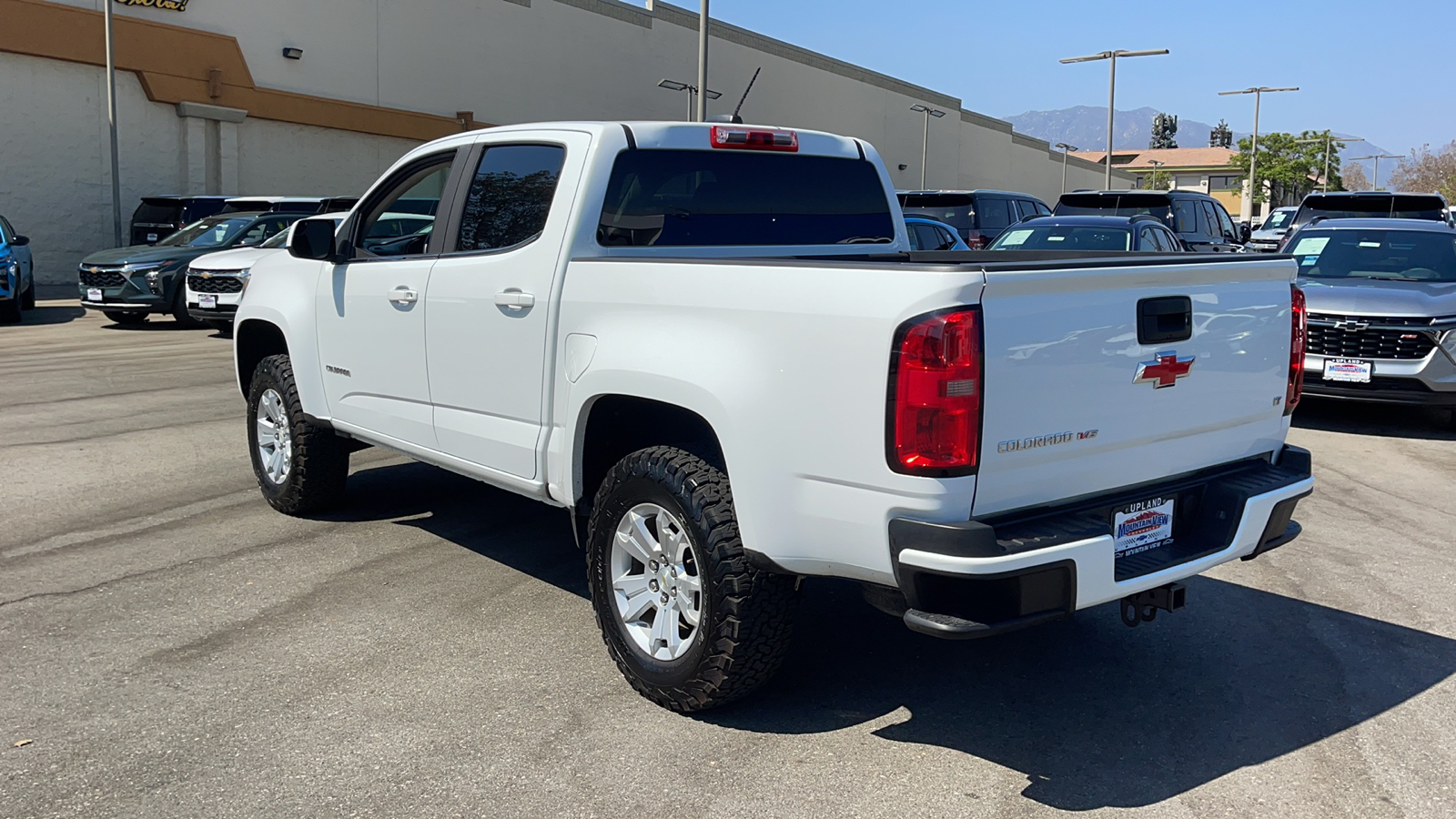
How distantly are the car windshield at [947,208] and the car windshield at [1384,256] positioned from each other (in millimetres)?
7731

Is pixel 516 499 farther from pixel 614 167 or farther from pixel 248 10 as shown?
pixel 248 10

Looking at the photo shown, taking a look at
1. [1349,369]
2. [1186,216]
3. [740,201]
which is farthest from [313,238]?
[1186,216]

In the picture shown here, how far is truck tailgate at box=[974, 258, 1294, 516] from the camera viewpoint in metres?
3.42

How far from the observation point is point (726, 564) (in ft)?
12.6

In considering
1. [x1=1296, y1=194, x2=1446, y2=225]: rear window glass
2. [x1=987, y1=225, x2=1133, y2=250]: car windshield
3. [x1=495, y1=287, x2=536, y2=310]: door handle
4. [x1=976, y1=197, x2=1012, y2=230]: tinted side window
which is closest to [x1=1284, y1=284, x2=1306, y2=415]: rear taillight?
[x1=495, y1=287, x2=536, y2=310]: door handle

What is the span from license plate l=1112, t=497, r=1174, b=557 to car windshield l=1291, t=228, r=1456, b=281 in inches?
330

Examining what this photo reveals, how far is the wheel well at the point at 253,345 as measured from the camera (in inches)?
273

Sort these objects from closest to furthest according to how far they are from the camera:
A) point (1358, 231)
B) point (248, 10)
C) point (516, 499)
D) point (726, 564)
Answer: point (726, 564)
point (516, 499)
point (1358, 231)
point (248, 10)

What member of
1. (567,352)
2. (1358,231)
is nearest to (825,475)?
(567,352)

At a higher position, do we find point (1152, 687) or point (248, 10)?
point (248, 10)

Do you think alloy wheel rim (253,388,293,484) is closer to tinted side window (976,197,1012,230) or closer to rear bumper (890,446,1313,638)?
rear bumper (890,446,1313,638)

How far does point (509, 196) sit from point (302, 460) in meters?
2.28

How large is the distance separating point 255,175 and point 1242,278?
29445 mm

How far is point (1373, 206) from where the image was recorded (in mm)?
21281
